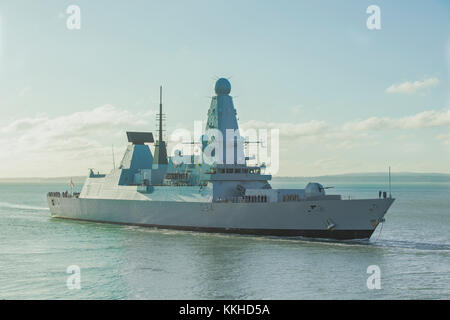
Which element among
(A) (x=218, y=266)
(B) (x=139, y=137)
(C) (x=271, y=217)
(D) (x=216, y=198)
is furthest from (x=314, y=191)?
(B) (x=139, y=137)

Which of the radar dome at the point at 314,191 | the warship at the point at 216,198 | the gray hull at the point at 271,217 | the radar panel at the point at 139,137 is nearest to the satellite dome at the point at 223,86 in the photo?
the warship at the point at 216,198

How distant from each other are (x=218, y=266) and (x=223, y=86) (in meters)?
15.7

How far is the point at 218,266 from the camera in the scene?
20984 millimetres

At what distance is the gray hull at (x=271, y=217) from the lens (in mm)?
25953

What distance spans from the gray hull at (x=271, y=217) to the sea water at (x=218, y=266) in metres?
0.70

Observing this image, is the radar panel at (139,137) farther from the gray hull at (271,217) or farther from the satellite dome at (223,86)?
the satellite dome at (223,86)

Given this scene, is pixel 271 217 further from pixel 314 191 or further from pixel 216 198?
pixel 216 198

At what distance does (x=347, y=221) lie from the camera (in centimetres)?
2623

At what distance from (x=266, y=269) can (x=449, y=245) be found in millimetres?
12066
